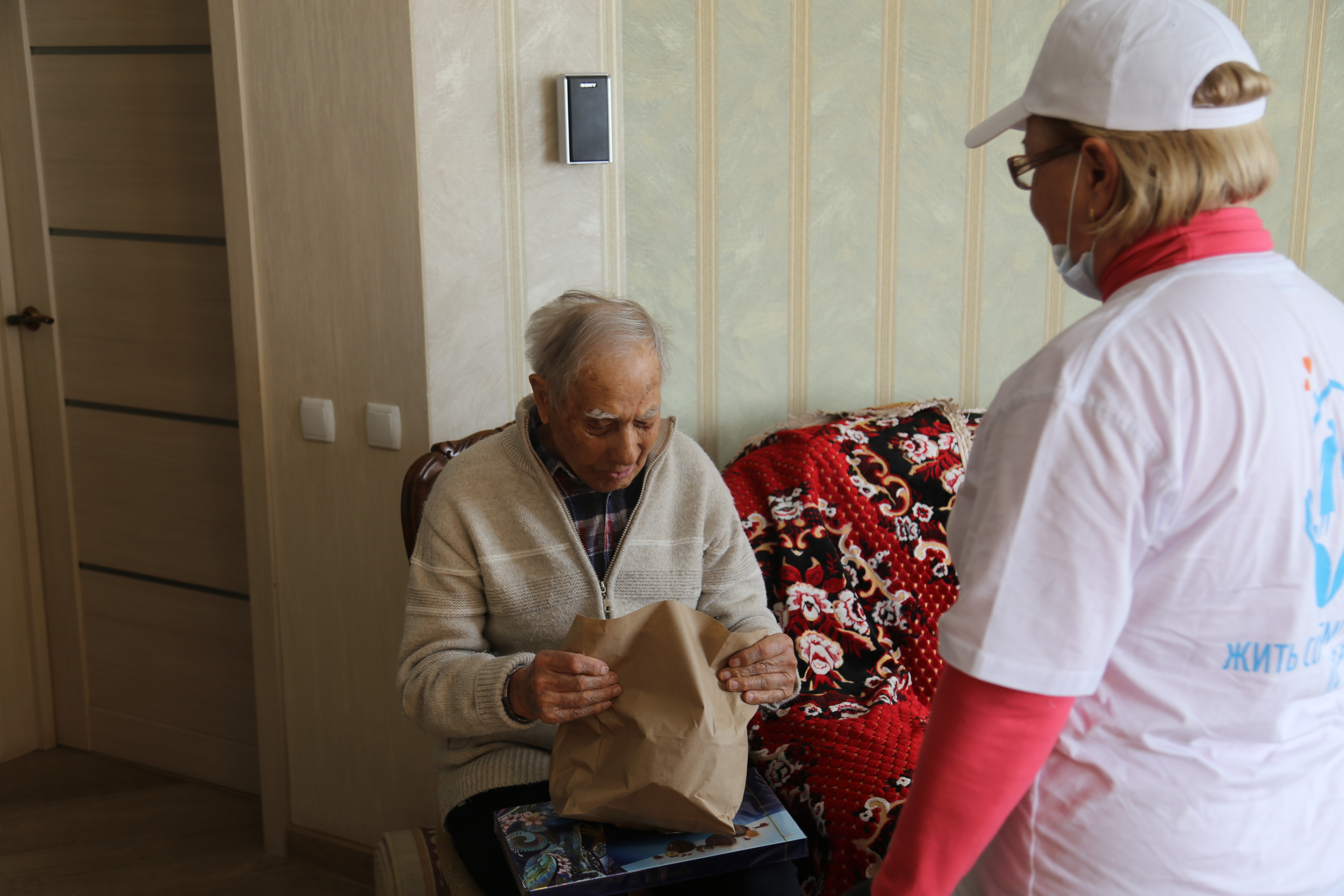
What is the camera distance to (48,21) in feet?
8.31

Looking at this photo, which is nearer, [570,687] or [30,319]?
[570,687]

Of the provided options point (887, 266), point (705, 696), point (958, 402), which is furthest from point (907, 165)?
point (705, 696)

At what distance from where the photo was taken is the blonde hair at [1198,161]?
2.74ft

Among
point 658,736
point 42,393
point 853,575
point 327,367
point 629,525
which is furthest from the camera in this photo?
point 42,393

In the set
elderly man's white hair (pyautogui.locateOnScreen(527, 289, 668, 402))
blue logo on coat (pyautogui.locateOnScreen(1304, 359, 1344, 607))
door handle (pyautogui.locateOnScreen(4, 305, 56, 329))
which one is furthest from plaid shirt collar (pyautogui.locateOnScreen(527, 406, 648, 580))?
door handle (pyautogui.locateOnScreen(4, 305, 56, 329))

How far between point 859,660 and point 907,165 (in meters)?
1.08

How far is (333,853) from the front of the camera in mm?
2385

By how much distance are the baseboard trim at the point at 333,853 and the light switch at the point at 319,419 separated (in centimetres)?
89

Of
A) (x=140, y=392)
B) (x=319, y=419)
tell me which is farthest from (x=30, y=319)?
(x=319, y=419)

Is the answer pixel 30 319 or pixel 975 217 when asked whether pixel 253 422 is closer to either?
pixel 30 319

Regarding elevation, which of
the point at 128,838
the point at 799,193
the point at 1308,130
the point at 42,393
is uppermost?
the point at 1308,130

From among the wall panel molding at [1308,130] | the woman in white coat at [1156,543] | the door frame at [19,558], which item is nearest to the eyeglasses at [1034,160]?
the woman in white coat at [1156,543]

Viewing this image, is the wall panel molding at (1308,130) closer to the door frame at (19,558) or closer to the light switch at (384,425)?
the light switch at (384,425)

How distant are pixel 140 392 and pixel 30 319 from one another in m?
0.35
